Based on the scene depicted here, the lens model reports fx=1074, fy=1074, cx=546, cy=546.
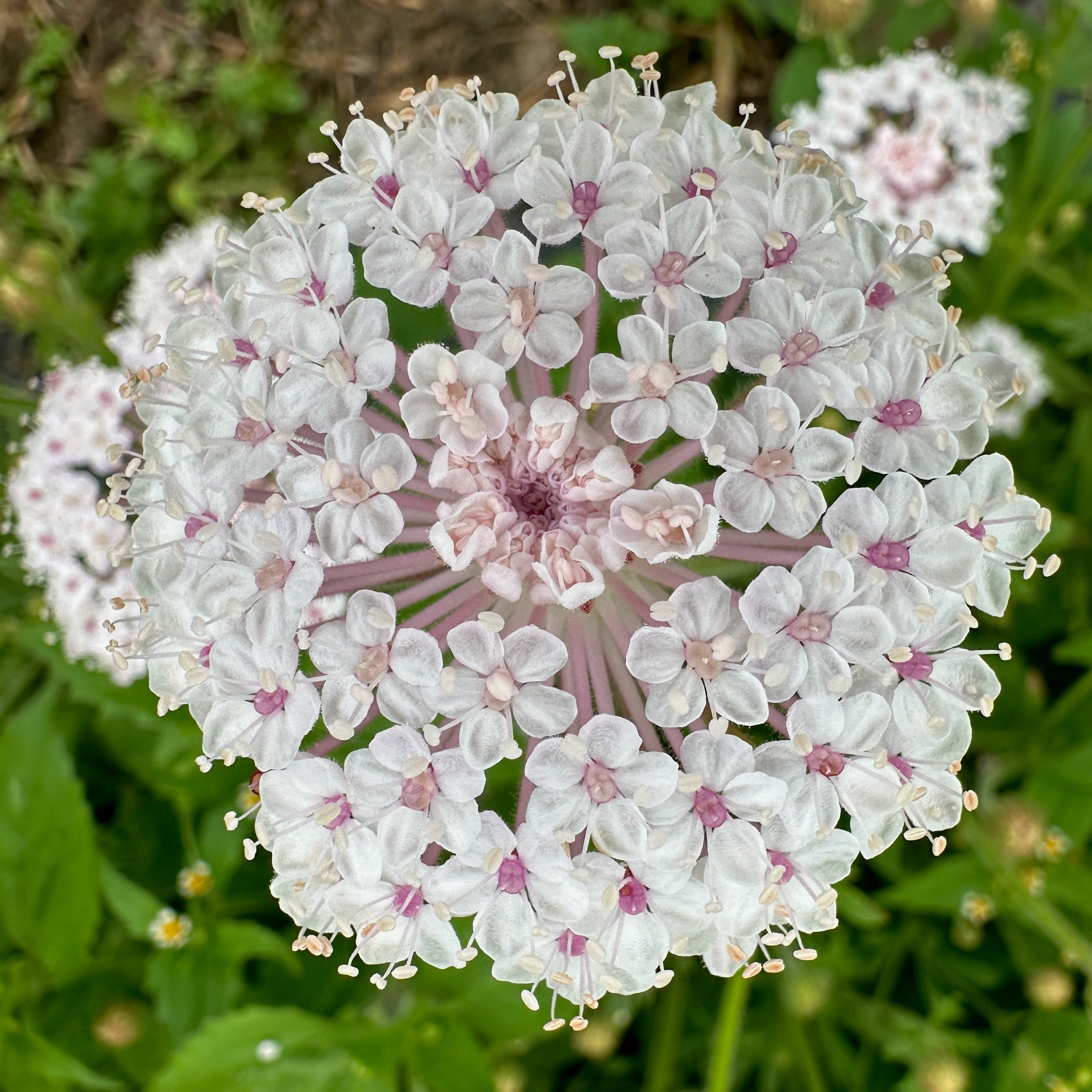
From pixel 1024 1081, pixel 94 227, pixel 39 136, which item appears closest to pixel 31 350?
pixel 94 227

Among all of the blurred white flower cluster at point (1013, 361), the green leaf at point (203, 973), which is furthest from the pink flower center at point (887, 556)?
the green leaf at point (203, 973)

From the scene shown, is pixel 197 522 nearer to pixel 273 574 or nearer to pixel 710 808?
pixel 273 574

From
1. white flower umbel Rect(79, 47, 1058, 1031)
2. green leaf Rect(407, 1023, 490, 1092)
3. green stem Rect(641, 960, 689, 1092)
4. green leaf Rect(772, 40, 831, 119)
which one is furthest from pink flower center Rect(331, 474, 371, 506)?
green leaf Rect(772, 40, 831, 119)

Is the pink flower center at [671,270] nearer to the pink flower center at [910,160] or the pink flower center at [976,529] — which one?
the pink flower center at [976,529]

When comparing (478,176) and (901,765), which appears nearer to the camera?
(901,765)

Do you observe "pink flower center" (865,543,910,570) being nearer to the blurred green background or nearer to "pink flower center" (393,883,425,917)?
"pink flower center" (393,883,425,917)

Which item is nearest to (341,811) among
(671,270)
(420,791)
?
(420,791)

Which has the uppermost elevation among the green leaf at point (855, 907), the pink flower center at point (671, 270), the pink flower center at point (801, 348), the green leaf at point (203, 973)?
the pink flower center at point (671, 270)
